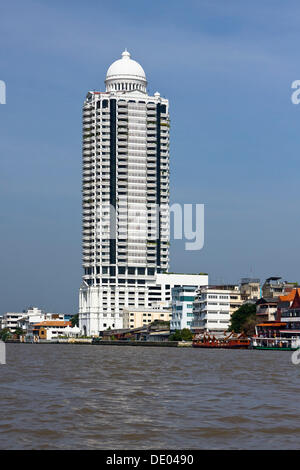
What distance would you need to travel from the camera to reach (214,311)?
184 metres

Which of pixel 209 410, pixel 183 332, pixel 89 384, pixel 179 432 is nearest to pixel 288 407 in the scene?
pixel 209 410

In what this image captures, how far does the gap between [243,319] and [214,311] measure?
1266 centimetres

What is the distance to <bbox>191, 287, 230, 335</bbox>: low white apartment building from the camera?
183500mm

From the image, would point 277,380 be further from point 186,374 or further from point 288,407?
point 288,407

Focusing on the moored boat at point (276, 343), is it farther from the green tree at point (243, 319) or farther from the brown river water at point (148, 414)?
the brown river water at point (148, 414)

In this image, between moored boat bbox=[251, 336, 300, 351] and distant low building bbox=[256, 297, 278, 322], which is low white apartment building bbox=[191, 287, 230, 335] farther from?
moored boat bbox=[251, 336, 300, 351]

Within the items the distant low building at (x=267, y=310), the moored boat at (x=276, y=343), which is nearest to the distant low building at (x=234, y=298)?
the distant low building at (x=267, y=310)

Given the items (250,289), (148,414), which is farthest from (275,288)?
(148,414)

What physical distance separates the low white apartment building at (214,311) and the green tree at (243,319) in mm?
6458

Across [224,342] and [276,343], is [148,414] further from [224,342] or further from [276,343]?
[224,342]
